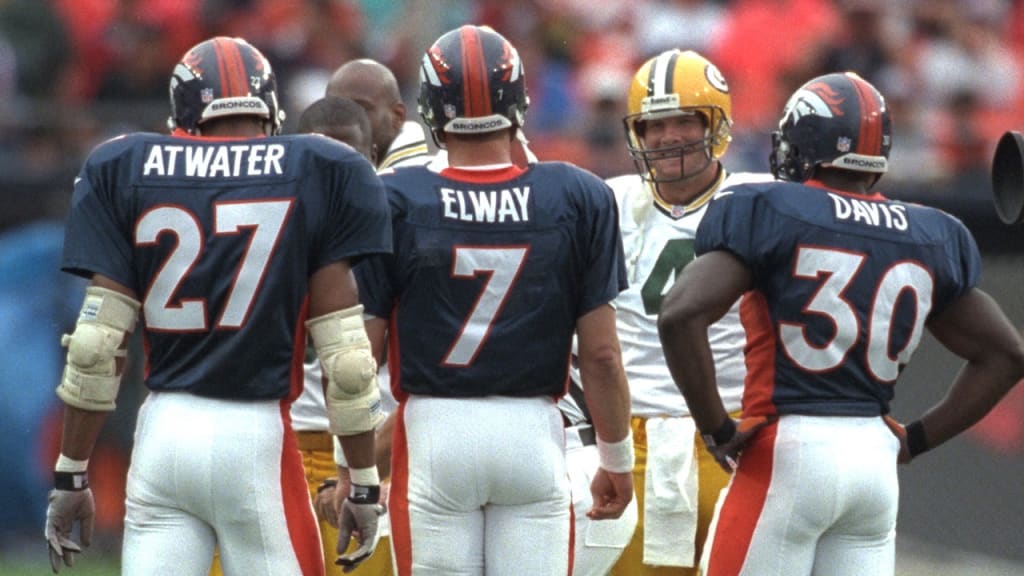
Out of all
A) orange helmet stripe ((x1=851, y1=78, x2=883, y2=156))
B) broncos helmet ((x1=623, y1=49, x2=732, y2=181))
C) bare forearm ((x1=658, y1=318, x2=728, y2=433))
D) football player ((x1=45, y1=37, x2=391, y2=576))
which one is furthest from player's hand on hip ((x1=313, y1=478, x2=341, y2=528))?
orange helmet stripe ((x1=851, y1=78, x2=883, y2=156))

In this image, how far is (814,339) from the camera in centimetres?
508

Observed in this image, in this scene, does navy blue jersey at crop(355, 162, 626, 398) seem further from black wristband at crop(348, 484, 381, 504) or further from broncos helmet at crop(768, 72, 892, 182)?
broncos helmet at crop(768, 72, 892, 182)

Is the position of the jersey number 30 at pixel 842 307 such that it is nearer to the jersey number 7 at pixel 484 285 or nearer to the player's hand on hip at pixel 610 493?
the player's hand on hip at pixel 610 493

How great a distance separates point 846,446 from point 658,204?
157 cm

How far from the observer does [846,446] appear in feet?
16.7

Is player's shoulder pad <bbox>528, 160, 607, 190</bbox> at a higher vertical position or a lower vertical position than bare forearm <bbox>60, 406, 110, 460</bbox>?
higher

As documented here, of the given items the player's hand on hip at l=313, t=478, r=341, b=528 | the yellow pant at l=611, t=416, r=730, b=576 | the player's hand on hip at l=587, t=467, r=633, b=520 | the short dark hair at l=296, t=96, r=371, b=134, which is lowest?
the yellow pant at l=611, t=416, r=730, b=576

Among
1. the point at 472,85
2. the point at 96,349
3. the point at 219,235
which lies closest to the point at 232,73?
the point at 219,235

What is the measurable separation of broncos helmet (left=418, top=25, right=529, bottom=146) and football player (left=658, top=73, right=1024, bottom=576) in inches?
25.9

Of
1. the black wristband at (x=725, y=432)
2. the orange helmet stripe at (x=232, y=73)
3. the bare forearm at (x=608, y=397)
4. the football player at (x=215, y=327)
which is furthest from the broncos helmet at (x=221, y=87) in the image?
the black wristband at (x=725, y=432)

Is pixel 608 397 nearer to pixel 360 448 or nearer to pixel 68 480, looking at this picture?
pixel 360 448

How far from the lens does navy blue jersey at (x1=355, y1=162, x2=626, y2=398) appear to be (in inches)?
202

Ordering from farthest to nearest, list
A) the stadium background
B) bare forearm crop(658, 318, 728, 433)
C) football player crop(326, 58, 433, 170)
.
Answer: the stadium background, football player crop(326, 58, 433, 170), bare forearm crop(658, 318, 728, 433)

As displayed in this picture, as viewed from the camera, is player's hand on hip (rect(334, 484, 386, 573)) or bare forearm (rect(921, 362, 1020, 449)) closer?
player's hand on hip (rect(334, 484, 386, 573))
